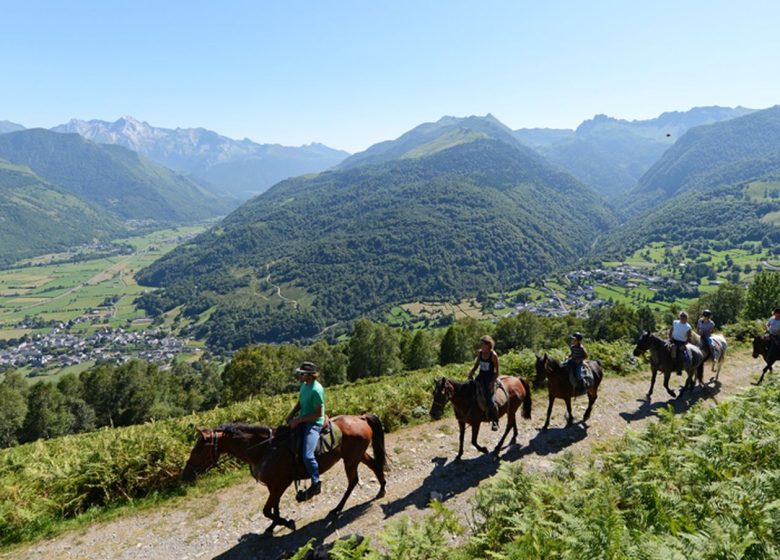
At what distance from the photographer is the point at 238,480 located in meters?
12.9

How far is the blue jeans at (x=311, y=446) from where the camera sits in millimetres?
9500

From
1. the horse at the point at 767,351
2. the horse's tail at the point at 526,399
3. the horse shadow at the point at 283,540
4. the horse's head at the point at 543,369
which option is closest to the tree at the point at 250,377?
the horse's tail at the point at 526,399

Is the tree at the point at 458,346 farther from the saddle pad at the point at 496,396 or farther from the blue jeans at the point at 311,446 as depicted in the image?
the blue jeans at the point at 311,446

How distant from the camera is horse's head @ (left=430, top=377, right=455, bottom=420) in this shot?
11.9 m

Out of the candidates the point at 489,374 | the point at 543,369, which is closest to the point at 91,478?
the point at 489,374

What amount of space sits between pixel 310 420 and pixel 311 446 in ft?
1.94

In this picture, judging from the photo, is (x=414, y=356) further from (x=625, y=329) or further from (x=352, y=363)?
(x=625, y=329)

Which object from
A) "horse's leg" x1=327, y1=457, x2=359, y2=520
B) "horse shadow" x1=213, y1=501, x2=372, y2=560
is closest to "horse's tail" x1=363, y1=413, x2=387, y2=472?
"horse's leg" x1=327, y1=457, x2=359, y2=520

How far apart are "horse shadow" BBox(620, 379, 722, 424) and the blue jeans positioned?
12.7 m

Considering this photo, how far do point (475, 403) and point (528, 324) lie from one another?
59827mm

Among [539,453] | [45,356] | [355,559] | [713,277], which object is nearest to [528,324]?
[539,453]

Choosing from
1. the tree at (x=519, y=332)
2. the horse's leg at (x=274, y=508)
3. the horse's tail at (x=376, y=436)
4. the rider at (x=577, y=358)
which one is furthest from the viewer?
the tree at (x=519, y=332)

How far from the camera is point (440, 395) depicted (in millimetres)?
12070

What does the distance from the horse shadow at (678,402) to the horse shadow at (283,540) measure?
12098 millimetres
